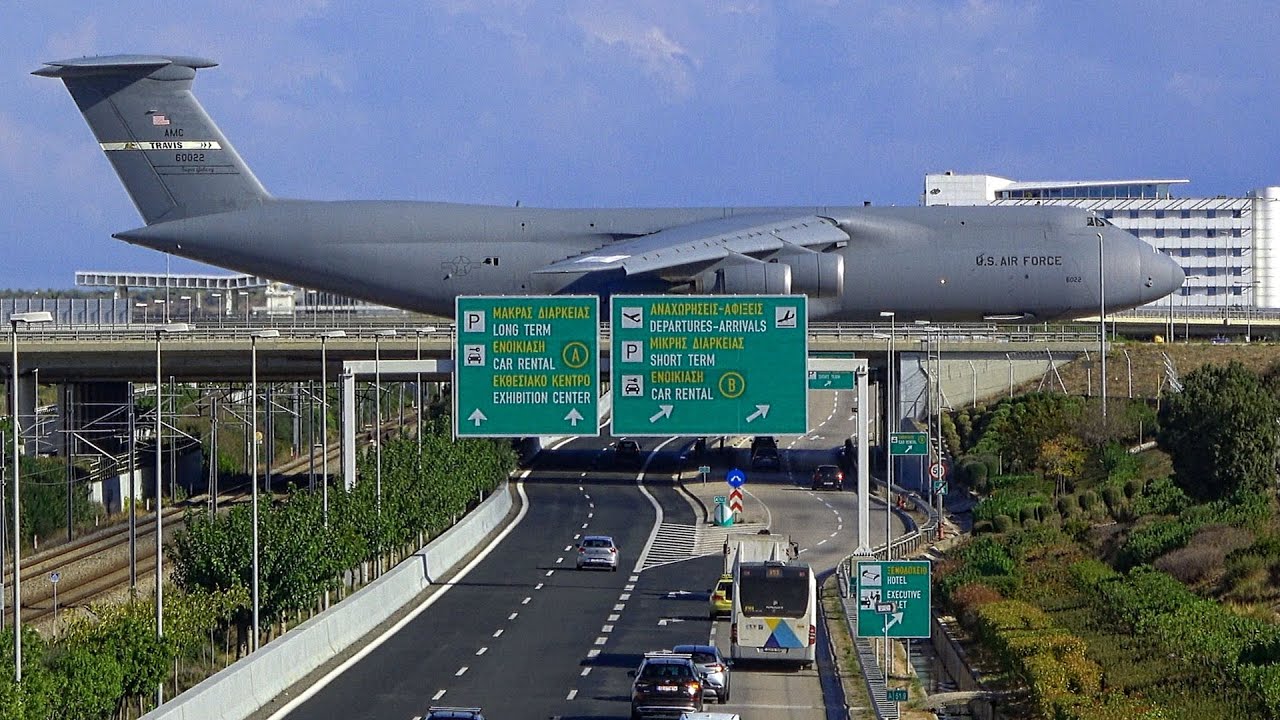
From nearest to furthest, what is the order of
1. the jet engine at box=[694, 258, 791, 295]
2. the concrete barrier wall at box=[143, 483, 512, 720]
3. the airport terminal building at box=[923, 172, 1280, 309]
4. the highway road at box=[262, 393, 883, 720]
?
1. the concrete barrier wall at box=[143, 483, 512, 720]
2. the highway road at box=[262, 393, 883, 720]
3. the jet engine at box=[694, 258, 791, 295]
4. the airport terminal building at box=[923, 172, 1280, 309]

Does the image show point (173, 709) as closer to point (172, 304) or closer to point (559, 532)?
point (559, 532)

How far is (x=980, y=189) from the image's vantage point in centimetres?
18700

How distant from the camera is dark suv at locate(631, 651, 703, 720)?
100 ft

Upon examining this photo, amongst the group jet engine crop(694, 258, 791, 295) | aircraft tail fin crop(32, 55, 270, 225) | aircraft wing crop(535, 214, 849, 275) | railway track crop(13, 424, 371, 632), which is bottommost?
railway track crop(13, 424, 371, 632)

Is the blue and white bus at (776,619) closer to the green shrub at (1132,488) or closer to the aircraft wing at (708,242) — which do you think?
the aircraft wing at (708,242)

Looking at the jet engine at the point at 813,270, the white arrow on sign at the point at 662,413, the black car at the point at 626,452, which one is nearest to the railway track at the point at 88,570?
the white arrow on sign at the point at 662,413

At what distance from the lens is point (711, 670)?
32.5 metres

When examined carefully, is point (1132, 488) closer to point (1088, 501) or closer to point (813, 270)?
point (1088, 501)

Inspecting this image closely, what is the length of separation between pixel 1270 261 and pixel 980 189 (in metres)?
33.1

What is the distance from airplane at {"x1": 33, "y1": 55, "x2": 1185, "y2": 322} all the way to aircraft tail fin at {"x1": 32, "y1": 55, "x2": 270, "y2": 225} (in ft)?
0.16

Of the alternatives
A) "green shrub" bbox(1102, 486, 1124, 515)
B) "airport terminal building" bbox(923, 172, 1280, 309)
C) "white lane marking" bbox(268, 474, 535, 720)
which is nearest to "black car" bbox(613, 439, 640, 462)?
"white lane marking" bbox(268, 474, 535, 720)

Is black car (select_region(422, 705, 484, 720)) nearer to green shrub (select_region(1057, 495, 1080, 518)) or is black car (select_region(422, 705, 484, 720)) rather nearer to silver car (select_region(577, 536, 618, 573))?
silver car (select_region(577, 536, 618, 573))

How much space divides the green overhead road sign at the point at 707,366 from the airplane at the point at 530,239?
15.5 meters

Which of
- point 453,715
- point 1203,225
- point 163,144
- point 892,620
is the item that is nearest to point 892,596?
point 892,620
